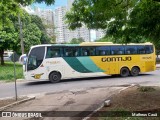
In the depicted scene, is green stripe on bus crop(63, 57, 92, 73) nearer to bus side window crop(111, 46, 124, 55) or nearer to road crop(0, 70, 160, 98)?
road crop(0, 70, 160, 98)

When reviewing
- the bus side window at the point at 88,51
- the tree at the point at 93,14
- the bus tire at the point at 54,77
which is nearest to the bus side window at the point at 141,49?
the bus side window at the point at 88,51

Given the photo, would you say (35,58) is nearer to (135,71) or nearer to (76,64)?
(76,64)

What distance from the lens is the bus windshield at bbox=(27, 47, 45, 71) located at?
2106 centimetres

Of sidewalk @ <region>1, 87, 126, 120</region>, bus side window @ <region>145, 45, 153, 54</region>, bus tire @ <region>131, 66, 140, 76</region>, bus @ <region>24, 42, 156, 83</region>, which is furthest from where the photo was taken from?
bus side window @ <region>145, 45, 153, 54</region>

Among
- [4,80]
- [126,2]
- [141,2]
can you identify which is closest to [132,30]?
[126,2]

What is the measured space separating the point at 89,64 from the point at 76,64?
103 cm

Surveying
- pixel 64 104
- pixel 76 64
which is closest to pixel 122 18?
pixel 64 104

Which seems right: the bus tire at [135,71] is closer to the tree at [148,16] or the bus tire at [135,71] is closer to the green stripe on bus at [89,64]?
the green stripe on bus at [89,64]

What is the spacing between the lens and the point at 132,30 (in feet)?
42.9

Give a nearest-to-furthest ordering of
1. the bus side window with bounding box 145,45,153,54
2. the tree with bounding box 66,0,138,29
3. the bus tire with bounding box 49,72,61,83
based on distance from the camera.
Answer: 1. the tree with bounding box 66,0,138,29
2. the bus tire with bounding box 49,72,61,83
3. the bus side window with bounding box 145,45,153,54

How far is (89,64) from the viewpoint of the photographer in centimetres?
2288

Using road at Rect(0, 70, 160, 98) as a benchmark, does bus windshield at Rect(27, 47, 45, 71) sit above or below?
above

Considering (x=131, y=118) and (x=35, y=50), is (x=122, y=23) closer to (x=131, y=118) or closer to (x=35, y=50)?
(x=131, y=118)

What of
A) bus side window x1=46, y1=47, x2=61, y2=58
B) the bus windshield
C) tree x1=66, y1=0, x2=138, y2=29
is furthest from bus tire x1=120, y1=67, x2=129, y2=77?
tree x1=66, y1=0, x2=138, y2=29
